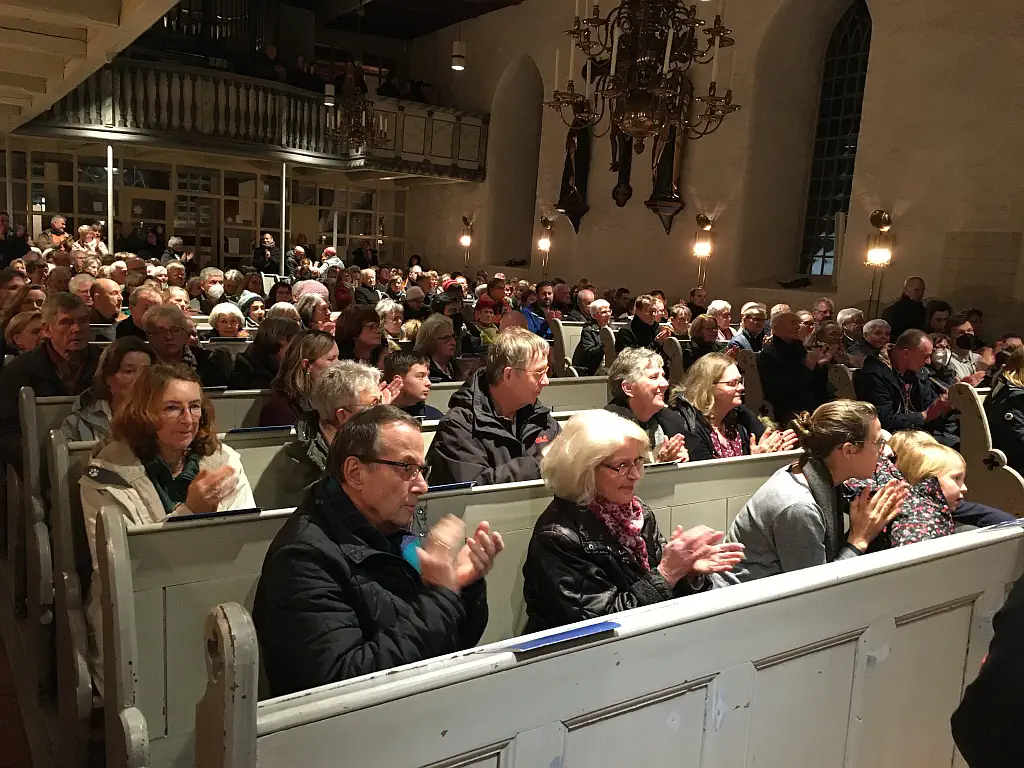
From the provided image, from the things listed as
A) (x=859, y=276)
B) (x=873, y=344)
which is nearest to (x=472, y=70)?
(x=859, y=276)

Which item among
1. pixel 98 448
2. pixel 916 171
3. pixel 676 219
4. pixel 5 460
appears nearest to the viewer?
pixel 98 448

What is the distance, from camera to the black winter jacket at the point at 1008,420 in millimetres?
4805

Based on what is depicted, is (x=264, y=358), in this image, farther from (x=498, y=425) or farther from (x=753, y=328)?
(x=753, y=328)

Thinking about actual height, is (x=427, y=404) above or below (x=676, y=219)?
below

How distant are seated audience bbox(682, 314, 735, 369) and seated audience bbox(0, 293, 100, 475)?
15.3ft

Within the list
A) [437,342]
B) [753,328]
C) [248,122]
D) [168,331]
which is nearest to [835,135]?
[753,328]

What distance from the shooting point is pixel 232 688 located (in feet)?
3.63

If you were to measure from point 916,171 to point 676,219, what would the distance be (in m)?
4.09

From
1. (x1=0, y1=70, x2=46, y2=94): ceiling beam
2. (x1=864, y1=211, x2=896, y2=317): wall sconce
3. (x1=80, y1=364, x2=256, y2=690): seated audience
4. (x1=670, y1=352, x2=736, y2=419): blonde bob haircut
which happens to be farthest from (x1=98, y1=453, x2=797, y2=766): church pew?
(x1=864, y1=211, x2=896, y2=317): wall sconce

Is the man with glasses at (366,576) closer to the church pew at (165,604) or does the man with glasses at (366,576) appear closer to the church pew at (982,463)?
the church pew at (165,604)

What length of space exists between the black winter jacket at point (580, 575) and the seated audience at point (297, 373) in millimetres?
1869

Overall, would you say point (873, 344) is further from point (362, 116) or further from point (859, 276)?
point (362, 116)

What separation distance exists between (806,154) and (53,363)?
1169 cm

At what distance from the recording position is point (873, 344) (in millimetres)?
6441
